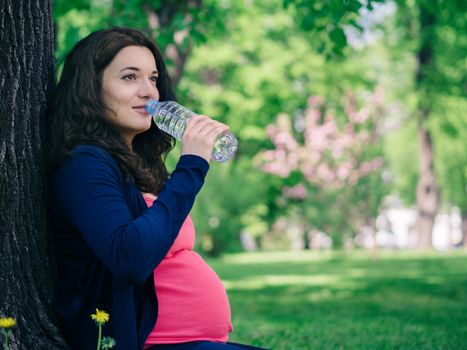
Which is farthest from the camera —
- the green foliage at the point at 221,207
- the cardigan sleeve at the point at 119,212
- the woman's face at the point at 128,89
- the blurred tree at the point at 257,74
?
the blurred tree at the point at 257,74

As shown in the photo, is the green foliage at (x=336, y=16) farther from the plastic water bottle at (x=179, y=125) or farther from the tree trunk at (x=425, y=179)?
the tree trunk at (x=425, y=179)

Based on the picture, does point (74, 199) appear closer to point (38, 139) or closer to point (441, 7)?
point (38, 139)

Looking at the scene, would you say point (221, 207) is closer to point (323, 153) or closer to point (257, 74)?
point (323, 153)

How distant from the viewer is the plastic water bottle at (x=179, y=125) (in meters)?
2.86

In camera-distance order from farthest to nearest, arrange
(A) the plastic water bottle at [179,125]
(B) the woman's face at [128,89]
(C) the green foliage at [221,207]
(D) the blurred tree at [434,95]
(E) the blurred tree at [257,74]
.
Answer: (E) the blurred tree at [257,74], (C) the green foliage at [221,207], (D) the blurred tree at [434,95], (A) the plastic water bottle at [179,125], (B) the woman's face at [128,89]

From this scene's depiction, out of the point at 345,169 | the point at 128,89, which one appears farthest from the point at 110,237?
the point at 345,169

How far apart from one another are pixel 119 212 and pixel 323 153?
21.3 metres

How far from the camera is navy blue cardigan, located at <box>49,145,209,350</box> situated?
89.9 inches

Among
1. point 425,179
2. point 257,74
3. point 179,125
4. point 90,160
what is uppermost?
point 257,74

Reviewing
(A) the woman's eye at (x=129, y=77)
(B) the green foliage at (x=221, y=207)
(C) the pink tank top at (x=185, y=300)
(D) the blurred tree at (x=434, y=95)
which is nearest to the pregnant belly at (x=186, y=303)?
(C) the pink tank top at (x=185, y=300)

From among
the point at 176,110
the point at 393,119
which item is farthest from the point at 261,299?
the point at 393,119

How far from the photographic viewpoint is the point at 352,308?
8.42 metres

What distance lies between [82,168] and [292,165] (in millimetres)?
24304

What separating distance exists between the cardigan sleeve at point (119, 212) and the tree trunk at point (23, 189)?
0.25 m
